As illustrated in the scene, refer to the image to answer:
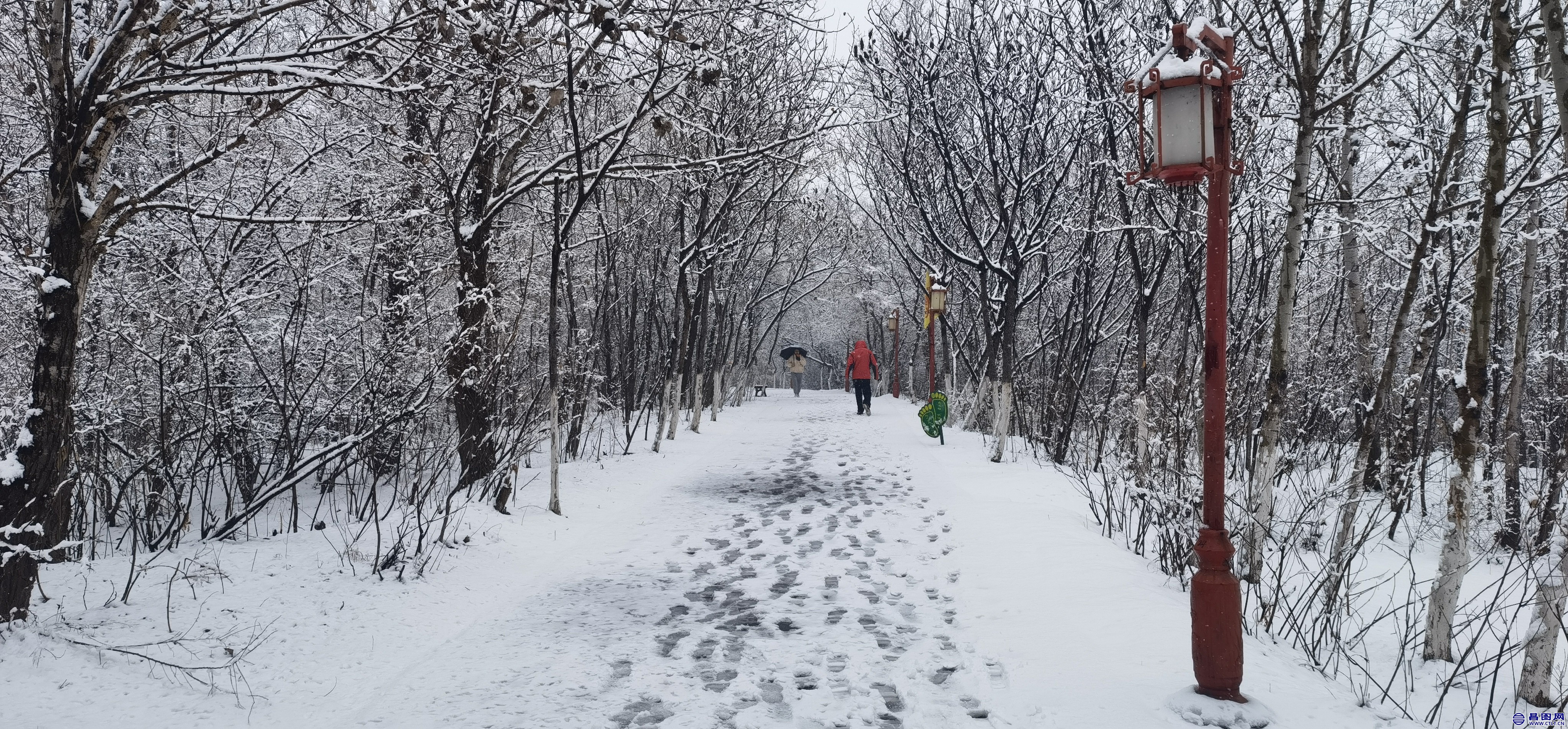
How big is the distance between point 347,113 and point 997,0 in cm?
883

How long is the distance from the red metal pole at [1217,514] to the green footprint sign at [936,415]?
451 inches

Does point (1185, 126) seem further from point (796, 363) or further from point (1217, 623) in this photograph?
point (796, 363)

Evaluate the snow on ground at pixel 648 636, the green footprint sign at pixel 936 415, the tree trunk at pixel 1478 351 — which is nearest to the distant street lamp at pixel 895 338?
the green footprint sign at pixel 936 415

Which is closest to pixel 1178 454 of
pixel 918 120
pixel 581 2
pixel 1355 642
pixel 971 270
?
pixel 1355 642

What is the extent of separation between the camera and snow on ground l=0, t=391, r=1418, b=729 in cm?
378

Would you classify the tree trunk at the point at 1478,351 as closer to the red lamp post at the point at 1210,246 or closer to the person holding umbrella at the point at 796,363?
the red lamp post at the point at 1210,246

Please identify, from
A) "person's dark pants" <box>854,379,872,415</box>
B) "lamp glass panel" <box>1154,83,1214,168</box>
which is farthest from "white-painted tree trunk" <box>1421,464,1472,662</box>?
"person's dark pants" <box>854,379,872,415</box>

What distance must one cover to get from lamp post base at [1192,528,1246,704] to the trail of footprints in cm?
93

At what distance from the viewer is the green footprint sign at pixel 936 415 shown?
50.8ft

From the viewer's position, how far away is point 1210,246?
3881 mm

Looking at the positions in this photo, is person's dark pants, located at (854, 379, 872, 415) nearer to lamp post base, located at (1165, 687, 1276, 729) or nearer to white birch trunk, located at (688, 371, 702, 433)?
white birch trunk, located at (688, 371, 702, 433)

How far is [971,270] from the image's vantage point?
22.6 meters

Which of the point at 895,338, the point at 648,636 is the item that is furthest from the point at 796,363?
the point at 648,636

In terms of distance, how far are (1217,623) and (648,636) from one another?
9.56 ft
